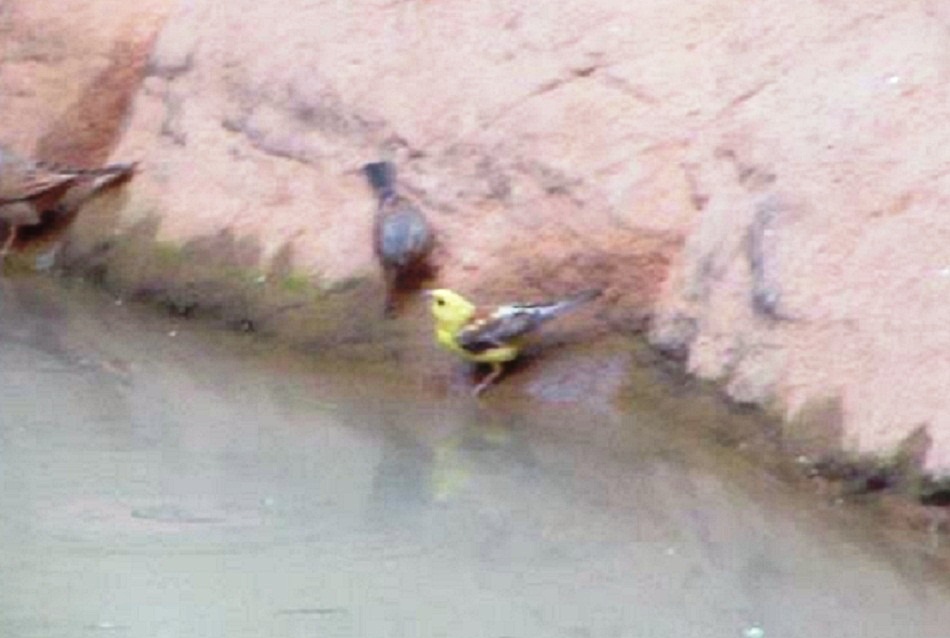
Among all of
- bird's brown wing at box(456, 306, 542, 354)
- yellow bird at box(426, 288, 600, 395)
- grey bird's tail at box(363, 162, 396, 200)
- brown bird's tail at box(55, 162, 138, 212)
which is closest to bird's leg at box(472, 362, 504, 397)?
yellow bird at box(426, 288, 600, 395)

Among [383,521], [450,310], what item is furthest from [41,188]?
[383,521]

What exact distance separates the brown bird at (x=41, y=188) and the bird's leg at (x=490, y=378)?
226 cm

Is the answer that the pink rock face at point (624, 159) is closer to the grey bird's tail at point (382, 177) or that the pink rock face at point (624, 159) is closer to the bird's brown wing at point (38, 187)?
the grey bird's tail at point (382, 177)

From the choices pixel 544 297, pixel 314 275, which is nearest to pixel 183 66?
pixel 314 275

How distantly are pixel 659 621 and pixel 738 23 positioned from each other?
2963 mm

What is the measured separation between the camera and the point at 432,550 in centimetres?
699

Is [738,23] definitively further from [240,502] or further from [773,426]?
[240,502]

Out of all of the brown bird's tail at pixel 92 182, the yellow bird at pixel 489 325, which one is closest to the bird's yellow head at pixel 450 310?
the yellow bird at pixel 489 325

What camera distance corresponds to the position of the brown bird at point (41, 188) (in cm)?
1031

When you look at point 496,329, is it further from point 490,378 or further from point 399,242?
point 399,242

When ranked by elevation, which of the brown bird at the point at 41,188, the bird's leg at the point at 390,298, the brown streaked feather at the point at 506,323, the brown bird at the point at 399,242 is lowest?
the brown bird at the point at 41,188

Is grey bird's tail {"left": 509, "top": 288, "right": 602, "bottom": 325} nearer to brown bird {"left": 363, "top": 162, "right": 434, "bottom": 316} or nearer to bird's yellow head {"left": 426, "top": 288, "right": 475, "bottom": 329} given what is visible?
bird's yellow head {"left": 426, "top": 288, "right": 475, "bottom": 329}

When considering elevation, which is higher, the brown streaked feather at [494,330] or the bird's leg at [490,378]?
the brown streaked feather at [494,330]

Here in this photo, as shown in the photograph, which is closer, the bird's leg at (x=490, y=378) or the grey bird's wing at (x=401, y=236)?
the bird's leg at (x=490, y=378)
